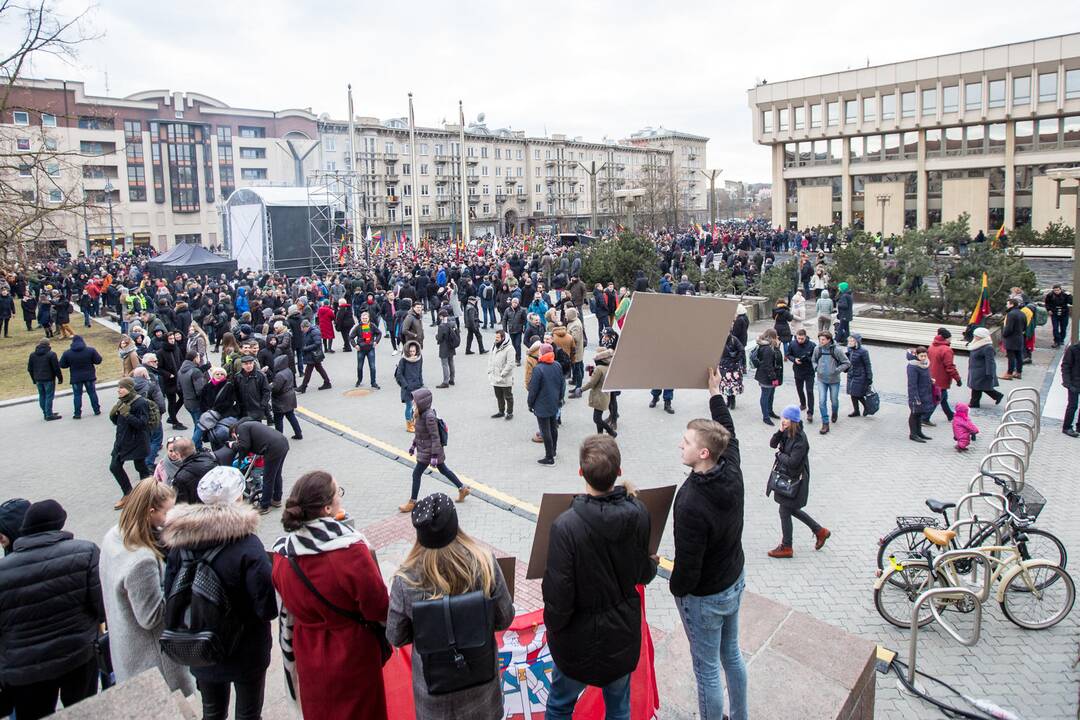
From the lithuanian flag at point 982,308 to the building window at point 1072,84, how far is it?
38.5 metres

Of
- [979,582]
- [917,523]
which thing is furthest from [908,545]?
[979,582]

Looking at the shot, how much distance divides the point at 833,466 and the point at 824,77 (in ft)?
175

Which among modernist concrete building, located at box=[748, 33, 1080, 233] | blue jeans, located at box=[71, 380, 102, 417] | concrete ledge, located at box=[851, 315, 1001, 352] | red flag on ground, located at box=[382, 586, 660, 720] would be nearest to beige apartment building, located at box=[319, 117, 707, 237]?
modernist concrete building, located at box=[748, 33, 1080, 233]

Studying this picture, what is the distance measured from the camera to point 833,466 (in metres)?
10.2

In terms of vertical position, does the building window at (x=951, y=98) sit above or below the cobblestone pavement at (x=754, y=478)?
above

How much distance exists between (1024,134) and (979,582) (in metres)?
53.9

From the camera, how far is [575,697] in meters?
3.60

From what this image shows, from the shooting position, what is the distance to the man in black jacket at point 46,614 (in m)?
4.04

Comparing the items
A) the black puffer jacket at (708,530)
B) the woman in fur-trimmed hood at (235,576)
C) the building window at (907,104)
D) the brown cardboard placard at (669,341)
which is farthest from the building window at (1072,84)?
the woman in fur-trimmed hood at (235,576)

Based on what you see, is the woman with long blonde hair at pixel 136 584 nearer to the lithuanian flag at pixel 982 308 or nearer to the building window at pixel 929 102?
the lithuanian flag at pixel 982 308

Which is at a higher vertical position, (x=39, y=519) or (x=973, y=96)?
(x=973, y=96)

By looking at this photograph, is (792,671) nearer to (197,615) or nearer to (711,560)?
(711,560)

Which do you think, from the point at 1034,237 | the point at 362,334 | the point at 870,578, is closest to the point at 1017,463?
the point at 870,578

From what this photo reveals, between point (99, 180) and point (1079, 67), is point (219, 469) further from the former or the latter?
point (99, 180)
